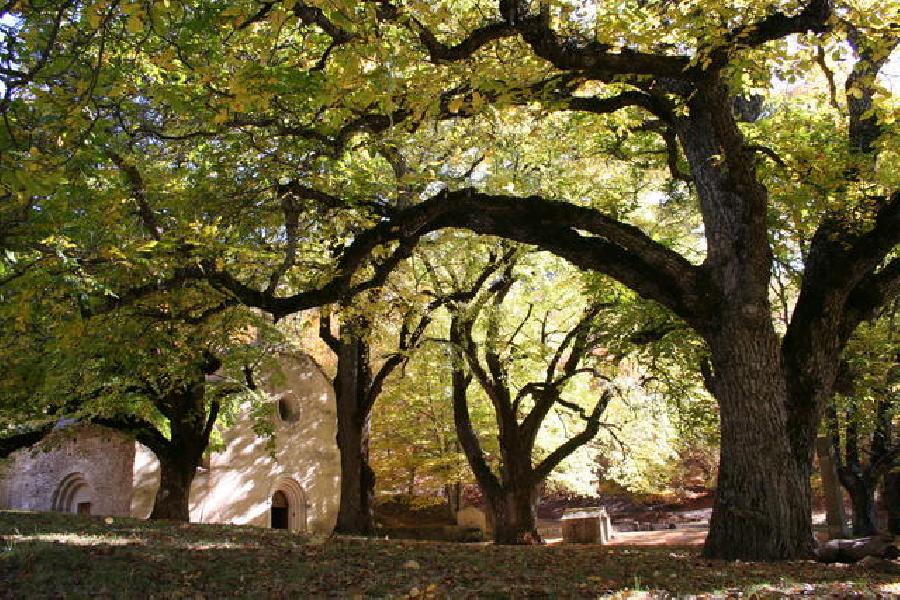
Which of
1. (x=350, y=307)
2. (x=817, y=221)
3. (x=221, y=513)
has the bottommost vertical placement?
(x=221, y=513)

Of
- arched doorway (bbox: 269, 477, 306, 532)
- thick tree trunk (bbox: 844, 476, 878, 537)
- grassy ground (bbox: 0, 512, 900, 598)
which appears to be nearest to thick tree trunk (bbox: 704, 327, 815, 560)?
grassy ground (bbox: 0, 512, 900, 598)

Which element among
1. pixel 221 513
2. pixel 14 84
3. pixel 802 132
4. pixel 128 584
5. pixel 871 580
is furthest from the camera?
pixel 221 513

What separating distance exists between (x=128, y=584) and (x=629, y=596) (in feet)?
13.5

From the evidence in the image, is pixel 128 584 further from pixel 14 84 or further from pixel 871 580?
pixel 871 580

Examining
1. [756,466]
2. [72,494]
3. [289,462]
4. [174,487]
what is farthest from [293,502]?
[756,466]

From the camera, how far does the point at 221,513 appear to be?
25.6 meters

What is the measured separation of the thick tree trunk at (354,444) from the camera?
1672cm

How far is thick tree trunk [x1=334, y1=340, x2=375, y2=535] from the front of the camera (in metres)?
16.7

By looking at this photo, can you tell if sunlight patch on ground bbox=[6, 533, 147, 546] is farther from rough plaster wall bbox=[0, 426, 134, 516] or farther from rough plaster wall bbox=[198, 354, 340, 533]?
rough plaster wall bbox=[198, 354, 340, 533]

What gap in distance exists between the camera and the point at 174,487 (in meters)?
17.6

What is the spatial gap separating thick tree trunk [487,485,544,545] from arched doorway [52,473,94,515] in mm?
15162

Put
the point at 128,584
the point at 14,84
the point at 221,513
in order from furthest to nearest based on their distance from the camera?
the point at 221,513, the point at 128,584, the point at 14,84

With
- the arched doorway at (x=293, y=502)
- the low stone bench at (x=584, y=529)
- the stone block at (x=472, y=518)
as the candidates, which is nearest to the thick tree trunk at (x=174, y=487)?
the arched doorway at (x=293, y=502)

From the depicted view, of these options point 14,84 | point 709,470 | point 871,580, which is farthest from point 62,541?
point 709,470
